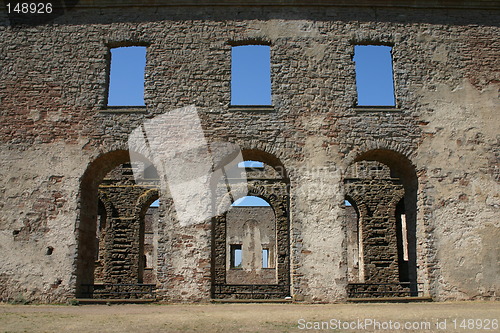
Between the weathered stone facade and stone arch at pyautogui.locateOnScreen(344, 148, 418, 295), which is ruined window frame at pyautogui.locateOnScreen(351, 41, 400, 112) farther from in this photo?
stone arch at pyautogui.locateOnScreen(344, 148, 418, 295)

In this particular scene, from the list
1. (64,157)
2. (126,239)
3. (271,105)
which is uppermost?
(271,105)

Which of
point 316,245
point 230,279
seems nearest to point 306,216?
point 316,245

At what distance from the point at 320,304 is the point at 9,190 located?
22.6 feet

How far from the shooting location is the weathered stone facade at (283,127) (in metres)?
10.7

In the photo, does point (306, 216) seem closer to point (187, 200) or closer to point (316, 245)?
point (316, 245)

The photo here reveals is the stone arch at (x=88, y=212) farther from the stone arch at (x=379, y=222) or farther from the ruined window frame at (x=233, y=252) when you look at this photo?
the ruined window frame at (x=233, y=252)

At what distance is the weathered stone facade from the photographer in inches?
421

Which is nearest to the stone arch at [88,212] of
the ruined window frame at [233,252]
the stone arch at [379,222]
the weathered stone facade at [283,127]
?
the weathered stone facade at [283,127]

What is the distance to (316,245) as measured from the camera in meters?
10.7

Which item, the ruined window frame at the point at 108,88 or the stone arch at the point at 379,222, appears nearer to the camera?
the ruined window frame at the point at 108,88

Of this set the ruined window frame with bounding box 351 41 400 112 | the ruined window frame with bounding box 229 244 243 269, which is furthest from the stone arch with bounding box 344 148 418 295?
the ruined window frame with bounding box 229 244 243 269

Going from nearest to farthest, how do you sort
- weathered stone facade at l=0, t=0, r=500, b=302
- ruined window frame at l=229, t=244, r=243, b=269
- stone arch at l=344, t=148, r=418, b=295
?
weathered stone facade at l=0, t=0, r=500, b=302 → stone arch at l=344, t=148, r=418, b=295 → ruined window frame at l=229, t=244, r=243, b=269

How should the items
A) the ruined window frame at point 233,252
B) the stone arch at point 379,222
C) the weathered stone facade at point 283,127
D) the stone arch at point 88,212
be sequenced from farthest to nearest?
the ruined window frame at point 233,252 → the stone arch at point 379,222 → the stone arch at point 88,212 → the weathered stone facade at point 283,127

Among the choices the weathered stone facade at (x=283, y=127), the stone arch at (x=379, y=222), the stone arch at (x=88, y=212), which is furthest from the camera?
the stone arch at (x=379, y=222)
